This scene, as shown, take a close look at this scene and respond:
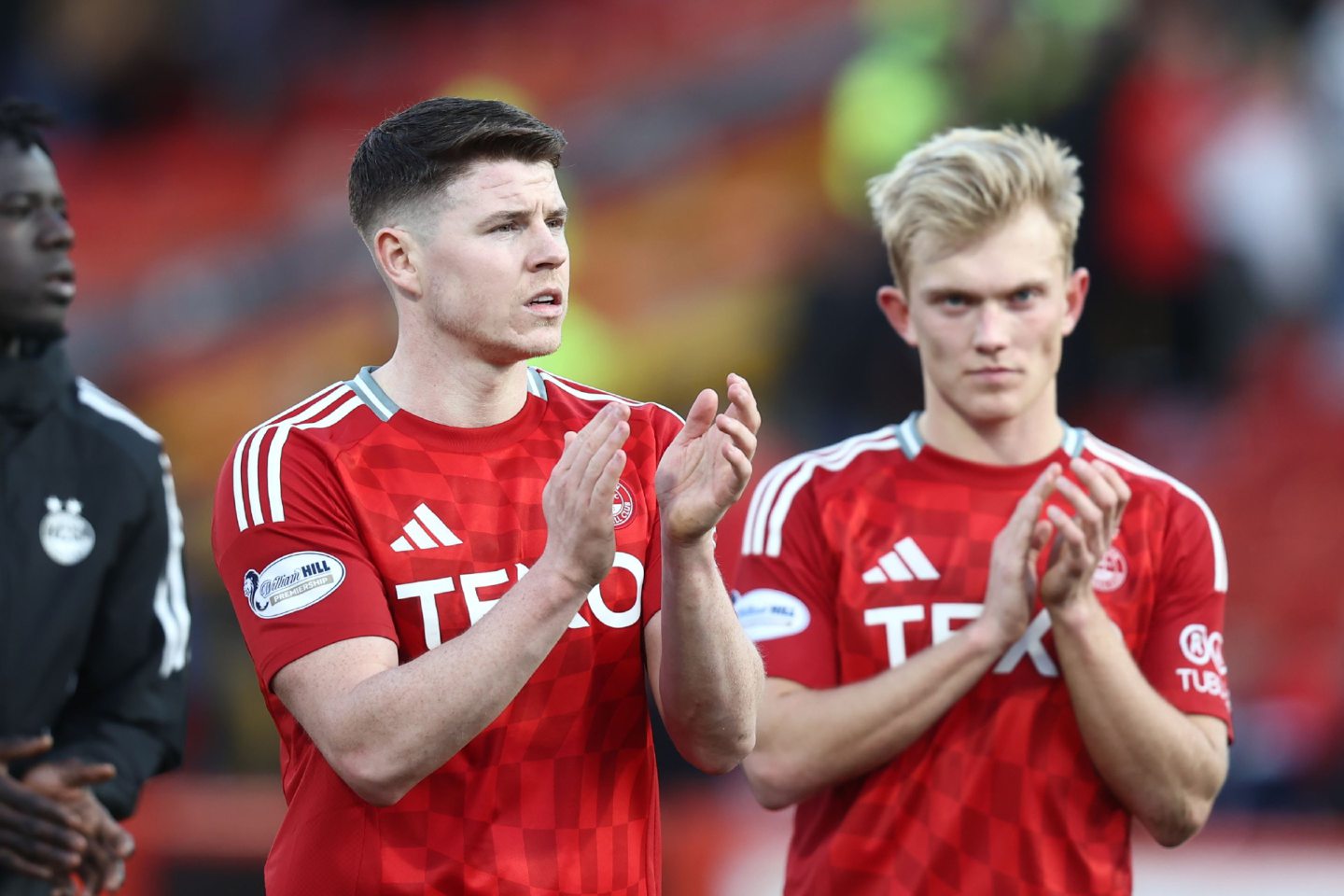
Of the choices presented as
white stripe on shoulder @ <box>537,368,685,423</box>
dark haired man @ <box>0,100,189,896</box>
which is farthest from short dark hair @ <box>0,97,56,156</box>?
white stripe on shoulder @ <box>537,368,685,423</box>

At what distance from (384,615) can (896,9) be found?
28.7 feet

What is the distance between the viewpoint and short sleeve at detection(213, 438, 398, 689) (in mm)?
2988

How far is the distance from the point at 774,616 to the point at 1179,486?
875mm

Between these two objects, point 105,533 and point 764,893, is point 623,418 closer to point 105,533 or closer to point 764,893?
point 105,533

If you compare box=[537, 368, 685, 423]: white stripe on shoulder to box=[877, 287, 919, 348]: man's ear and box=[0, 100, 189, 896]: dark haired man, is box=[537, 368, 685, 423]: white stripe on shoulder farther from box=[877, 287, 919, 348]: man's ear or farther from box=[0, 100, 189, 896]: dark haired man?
box=[0, 100, 189, 896]: dark haired man

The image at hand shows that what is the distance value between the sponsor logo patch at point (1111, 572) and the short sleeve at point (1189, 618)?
→ 0.08 metres

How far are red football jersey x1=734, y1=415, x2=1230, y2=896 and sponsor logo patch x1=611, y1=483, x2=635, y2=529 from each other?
61 cm

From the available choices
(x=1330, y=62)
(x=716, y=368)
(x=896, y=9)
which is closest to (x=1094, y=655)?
(x=1330, y=62)

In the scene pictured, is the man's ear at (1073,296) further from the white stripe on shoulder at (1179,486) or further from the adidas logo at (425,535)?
the adidas logo at (425,535)

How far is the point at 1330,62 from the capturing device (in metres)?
9.30

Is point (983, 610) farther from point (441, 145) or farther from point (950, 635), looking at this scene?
point (441, 145)

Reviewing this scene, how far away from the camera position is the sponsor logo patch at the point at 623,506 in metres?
3.22

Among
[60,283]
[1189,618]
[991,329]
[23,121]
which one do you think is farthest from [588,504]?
[23,121]

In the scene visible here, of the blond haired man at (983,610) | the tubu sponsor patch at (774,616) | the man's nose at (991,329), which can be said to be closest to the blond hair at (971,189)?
the blond haired man at (983,610)
